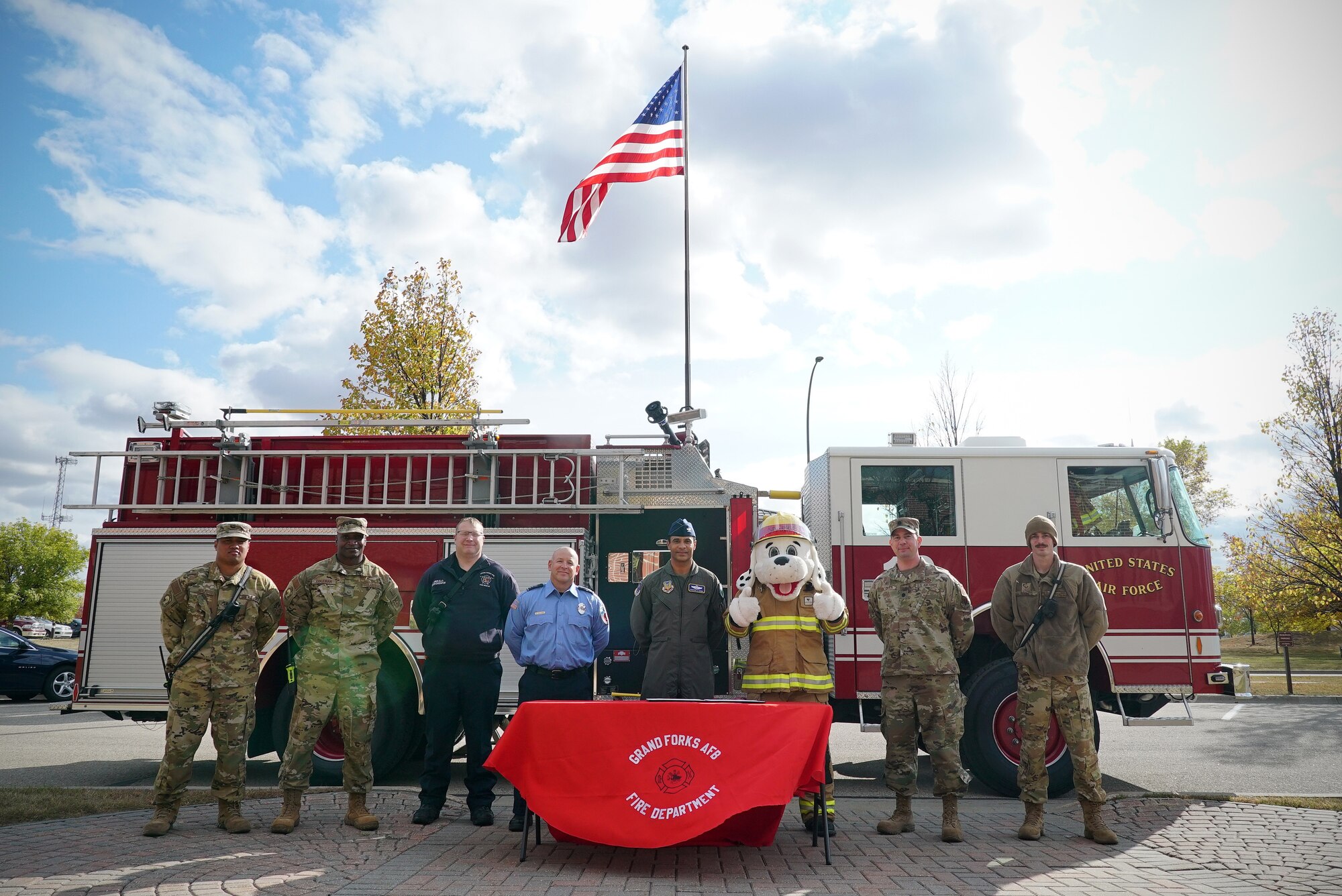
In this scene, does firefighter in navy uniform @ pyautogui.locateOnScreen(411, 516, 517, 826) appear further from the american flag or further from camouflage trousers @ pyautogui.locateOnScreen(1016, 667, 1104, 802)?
the american flag

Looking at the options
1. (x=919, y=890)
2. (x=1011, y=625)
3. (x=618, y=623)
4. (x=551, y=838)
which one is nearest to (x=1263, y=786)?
(x=1011, y=625)

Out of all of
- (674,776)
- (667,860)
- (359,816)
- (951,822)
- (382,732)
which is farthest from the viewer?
(382,732)

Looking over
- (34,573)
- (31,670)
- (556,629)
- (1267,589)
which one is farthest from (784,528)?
(34,573)

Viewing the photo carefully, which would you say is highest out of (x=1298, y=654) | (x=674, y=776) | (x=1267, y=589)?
(x=1267, y=589)

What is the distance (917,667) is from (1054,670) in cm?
92

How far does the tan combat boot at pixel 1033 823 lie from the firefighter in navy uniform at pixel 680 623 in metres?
2.22

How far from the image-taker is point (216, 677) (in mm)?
5887

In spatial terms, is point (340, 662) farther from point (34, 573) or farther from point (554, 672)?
point (34, 573)

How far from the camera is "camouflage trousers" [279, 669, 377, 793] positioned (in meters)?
5.89

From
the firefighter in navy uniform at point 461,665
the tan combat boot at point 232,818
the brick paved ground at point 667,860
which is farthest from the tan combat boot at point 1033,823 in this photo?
the tan combat boot at point 232,818

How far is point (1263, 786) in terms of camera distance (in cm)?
799

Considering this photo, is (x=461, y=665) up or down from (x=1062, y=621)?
down

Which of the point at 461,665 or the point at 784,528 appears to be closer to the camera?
the point at 784,528

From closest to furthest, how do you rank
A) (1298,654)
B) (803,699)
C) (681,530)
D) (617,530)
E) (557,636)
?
(803,699)
(557,636)
(681,530)
(617,530)
(1298,654)
